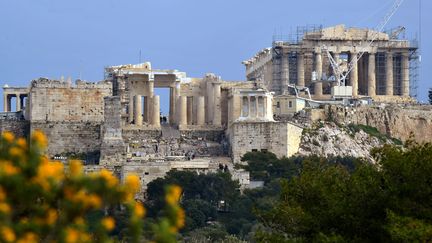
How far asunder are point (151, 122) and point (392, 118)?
17.4 meters

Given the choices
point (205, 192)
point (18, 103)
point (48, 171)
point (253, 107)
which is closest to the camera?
point (48, 171)

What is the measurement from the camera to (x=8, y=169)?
564 inches

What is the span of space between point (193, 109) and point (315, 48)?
1365 cm

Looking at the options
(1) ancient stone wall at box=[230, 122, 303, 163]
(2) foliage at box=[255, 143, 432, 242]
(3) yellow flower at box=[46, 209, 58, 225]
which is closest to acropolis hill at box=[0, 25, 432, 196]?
(1) ancient stone wall at box=[230, 122, 303, 163]

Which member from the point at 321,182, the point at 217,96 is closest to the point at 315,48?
the point at 217,96

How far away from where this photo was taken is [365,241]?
3161 centimetres

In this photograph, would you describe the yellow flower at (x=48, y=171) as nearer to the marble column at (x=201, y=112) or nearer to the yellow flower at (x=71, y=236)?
the yellow flower at (x=71, y=236)

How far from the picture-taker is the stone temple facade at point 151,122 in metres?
80.5

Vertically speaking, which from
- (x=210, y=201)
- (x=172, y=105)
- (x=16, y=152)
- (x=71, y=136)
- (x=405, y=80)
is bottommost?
(x=210, y=201)

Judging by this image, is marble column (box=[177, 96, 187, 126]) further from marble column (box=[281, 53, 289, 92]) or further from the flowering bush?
the flowering bush

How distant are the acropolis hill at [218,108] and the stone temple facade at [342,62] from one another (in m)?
0.07

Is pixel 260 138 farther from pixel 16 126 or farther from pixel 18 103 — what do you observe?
pixel 18 103

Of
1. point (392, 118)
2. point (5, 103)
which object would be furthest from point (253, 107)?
point (5, 103)

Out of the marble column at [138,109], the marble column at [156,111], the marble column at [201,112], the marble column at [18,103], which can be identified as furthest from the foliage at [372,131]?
the marble column at [18,103]
